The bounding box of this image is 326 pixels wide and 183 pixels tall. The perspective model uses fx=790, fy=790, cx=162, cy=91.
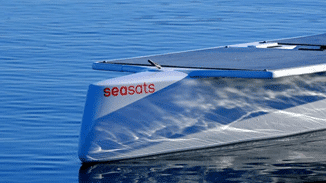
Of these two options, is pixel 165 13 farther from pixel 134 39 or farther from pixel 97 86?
pixel 97 86

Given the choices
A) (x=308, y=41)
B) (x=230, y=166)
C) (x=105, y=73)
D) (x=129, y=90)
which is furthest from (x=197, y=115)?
(x=105, y=73)

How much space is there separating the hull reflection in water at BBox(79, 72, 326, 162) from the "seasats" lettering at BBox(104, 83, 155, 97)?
0.19 feet

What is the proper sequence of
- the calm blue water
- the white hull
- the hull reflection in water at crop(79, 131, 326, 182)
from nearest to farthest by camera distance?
the hull reflection in water at crop(79, 131, 326, 182) → the calm blue water → the white hull

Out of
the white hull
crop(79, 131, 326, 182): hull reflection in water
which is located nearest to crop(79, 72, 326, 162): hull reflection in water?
the white hull

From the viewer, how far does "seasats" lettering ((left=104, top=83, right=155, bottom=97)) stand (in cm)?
982

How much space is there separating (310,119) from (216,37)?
33.0ft

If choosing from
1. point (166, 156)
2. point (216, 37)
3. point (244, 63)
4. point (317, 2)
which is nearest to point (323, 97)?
point (244, 63)

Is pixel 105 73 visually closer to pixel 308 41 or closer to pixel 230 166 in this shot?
pixel 308 41

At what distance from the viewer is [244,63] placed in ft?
34.5

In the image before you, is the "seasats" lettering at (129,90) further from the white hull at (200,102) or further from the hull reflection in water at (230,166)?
the hull reflection in water at (230,166)

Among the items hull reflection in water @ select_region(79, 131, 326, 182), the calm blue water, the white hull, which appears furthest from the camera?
the white hull

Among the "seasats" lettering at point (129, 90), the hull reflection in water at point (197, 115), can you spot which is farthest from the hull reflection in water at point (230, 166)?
the "seasats" lettering at point (129, 90)

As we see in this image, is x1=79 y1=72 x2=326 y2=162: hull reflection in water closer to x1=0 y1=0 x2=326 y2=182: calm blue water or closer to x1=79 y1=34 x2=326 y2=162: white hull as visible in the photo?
x1=79 y1=34 x2=326 y2=162: white hull

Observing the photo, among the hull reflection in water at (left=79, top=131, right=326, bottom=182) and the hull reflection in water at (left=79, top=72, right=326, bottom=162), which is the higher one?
the hull reflection in water at (left=79, top=72, right=326, bottom=162)
